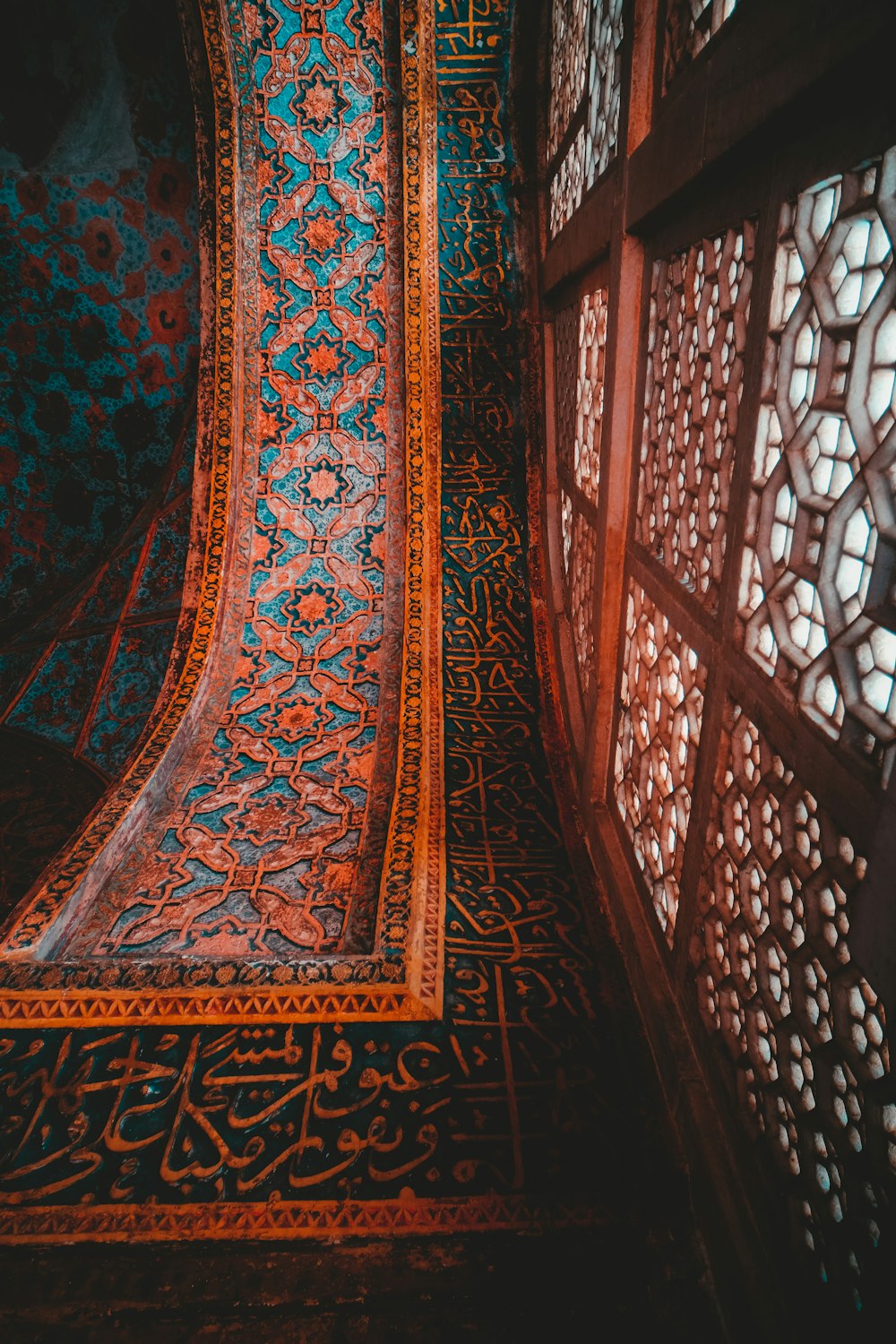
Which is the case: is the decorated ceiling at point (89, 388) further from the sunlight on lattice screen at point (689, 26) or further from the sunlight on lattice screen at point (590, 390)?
the sunlight on lattice screen at point (689, 26)

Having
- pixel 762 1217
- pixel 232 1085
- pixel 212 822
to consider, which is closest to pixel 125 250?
pixel 212 822

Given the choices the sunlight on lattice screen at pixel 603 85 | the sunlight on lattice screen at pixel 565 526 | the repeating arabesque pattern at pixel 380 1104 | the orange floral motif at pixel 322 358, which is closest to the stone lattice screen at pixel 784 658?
the repeating arabesque pattern at pixel 380 1104

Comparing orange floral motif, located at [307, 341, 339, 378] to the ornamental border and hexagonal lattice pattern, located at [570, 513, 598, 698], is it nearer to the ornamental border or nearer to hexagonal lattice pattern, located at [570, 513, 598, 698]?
hexagonal lattice pattern, located at [570, 513, 598, 698]

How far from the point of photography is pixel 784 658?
1.16 meters

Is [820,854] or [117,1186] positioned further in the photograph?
[117,1186]

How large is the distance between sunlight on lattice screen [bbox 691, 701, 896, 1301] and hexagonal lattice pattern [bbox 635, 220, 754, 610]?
443 millimetres

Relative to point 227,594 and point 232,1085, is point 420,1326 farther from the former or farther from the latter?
point 227,594

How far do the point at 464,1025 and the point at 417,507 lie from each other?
97.7 inches

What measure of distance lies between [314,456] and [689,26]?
102 inches

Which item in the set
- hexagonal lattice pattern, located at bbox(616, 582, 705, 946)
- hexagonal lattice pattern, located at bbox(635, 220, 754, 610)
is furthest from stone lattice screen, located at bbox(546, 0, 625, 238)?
hexagonal lattice pattern, located at bbox(616, 582, 705, 946)

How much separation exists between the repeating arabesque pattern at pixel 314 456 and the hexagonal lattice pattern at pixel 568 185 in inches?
38.7

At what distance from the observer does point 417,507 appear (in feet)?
11.9

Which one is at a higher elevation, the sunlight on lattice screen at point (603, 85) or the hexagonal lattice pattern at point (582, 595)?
the sunlight on lattice screen at point (603, 85)

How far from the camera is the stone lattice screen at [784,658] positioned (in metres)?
0.93
